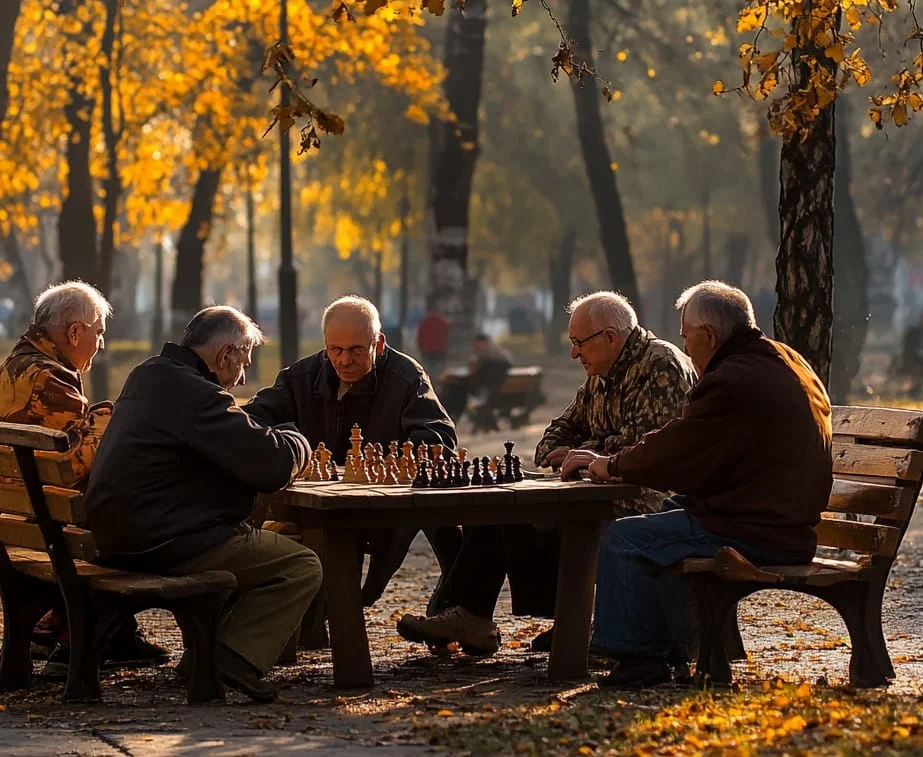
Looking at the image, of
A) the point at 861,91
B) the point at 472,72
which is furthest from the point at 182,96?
the point at 861,91

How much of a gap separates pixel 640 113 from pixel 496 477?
41.0 m

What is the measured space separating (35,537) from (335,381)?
2115 millimetres

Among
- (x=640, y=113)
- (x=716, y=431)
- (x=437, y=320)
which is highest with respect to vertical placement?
(x=640, y=113)

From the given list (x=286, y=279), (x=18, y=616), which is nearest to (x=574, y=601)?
(x=18, y=616)

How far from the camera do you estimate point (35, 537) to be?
312 inches

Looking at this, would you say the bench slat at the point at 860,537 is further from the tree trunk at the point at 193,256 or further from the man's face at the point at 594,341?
the tree trunk at the point at 193,256

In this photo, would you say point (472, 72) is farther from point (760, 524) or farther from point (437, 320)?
point (760, 524)

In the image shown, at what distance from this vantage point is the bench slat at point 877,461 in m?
7.96

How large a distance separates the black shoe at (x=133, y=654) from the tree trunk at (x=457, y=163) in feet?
57.7

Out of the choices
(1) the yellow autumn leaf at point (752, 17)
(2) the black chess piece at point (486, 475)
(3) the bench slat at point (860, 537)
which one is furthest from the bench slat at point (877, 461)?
(1) the yellow autumn leaf at point (752, 17)

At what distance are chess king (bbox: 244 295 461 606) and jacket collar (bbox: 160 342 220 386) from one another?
1.67m

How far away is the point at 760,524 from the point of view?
25.6 feet

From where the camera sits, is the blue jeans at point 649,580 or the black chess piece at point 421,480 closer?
the blue jeans at point 649,580

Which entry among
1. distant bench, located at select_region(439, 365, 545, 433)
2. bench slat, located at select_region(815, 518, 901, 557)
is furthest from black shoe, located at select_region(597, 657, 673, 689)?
distant bench, located at select_region(439, 365, 545, 433)
